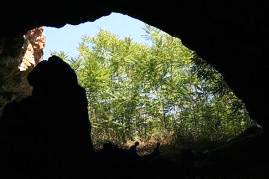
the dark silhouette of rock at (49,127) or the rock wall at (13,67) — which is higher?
the rock wall at (13,67)

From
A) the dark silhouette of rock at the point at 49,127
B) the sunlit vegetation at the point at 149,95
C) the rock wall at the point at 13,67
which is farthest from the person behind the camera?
the sunlit vegetation at the point at 149,95

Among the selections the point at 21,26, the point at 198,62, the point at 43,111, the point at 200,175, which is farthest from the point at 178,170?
the point at 198,62

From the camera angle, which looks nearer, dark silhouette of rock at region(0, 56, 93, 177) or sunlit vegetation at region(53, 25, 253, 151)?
dark silhouette of rock at region(0, 56, 93, 177)

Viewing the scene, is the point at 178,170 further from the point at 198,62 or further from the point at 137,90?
the point at 137,90

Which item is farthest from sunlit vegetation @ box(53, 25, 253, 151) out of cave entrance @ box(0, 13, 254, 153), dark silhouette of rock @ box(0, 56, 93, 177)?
dark silhouette of rock @ box(0, 56, 93, 177)

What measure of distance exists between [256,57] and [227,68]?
5.37 ft

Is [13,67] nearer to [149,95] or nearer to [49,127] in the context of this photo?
[49,127]

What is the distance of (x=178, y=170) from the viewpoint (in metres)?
9.62

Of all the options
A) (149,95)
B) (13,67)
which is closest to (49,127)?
(13,67)

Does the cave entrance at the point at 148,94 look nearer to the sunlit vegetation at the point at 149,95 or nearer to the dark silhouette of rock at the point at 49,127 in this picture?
the sunlit vegetation at the point at 149,95

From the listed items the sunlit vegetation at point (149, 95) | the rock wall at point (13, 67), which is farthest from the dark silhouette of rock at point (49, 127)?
the sunlit vegetation at point (149, 95)

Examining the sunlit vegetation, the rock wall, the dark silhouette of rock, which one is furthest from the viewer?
the sunlit vegetation

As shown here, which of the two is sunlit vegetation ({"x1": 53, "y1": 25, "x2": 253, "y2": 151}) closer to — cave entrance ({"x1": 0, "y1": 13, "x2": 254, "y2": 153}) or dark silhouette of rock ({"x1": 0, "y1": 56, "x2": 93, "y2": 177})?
cave entrance ({"x1": 0, "y1": 13, "x2": 254, "y2": 153})

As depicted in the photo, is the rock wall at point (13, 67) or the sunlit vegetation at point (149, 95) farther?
the sunlit vegetation at point (149, 95)
